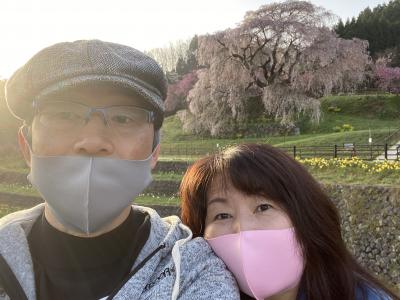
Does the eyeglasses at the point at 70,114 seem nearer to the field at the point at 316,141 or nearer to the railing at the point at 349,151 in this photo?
the field at the point at 316,141

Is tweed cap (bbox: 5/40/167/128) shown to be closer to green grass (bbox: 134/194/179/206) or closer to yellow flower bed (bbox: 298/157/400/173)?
yellow flower bed (bbox: 298/157/400/173)

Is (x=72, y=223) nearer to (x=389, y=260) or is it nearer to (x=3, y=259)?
(x=3, y=259)

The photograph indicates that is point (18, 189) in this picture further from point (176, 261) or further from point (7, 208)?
point (176, 261)

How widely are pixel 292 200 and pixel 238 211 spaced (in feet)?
1.03

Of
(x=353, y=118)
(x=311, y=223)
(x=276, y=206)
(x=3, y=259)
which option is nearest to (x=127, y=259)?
(x=3, y=259)

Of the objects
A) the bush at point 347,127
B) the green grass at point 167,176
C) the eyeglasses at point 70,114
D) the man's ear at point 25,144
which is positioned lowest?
the green grass at point 167,176

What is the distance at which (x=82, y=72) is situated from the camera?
1.56 meters

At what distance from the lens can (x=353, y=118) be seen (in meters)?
28.2

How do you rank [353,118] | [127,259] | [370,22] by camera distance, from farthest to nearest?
[370,22] → [353,118] → [127,259]

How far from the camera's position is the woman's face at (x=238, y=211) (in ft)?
7.14

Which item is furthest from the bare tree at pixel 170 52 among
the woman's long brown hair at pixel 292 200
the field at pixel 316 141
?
the woman's long brown hair at pixel 292 200

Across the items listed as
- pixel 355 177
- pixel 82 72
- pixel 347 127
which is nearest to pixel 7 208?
pixel 355 177

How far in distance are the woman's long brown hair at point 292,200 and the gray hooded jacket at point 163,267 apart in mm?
539

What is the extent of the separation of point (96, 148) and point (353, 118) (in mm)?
28758
